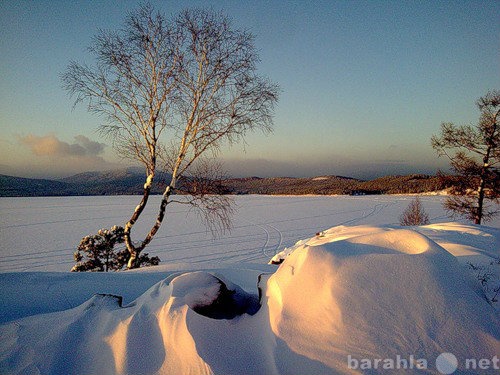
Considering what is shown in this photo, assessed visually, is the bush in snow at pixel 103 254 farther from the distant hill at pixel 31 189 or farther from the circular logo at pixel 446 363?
the distant hill at pixel 31 189

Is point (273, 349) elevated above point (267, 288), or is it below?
below

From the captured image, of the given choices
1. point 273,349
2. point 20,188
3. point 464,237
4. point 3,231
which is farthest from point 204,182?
point 20,188

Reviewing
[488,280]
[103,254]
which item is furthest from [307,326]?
[103,254]

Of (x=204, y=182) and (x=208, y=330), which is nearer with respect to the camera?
(x=208, y=330)

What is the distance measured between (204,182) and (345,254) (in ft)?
17.1

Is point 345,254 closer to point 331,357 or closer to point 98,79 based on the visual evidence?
point 331,357

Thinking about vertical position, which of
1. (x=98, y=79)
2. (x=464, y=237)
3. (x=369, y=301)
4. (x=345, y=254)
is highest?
(x=98, y=79)

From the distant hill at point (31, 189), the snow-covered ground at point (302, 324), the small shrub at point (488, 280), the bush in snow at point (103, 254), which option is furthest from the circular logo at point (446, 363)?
the distant hill at point (31, 189)

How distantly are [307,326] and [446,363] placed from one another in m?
0.88

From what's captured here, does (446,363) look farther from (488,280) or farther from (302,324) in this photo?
(488,280)

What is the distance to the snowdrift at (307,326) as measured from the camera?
5.77ft

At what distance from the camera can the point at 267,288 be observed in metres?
2.49

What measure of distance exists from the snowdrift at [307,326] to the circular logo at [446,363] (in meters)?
0.03

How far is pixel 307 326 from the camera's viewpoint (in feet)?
6.31
